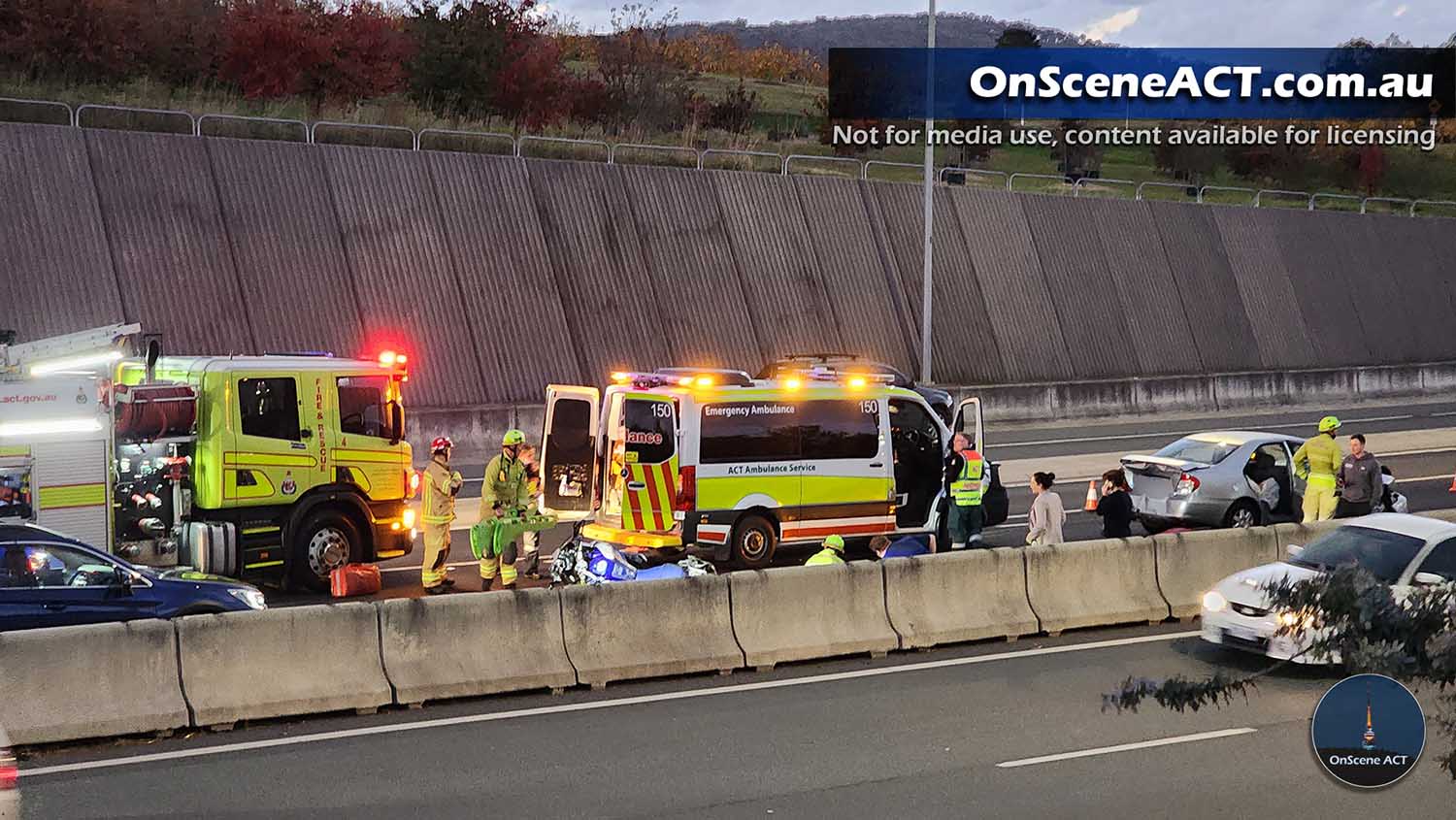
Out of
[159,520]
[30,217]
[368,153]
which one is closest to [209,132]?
[368,153]

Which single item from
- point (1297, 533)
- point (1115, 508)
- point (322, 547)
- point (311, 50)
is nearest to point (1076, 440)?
point (1115, 508)

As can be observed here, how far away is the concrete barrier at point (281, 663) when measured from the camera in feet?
40.7

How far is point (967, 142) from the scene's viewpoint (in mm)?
62594

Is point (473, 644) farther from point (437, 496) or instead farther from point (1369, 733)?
point (1369, 733)

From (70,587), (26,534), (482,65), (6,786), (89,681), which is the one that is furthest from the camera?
(482,65)

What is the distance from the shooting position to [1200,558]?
57.3ft

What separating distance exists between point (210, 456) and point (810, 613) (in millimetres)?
6617

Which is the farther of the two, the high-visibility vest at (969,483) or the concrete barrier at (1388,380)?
the concrete barrier at (1388,380)

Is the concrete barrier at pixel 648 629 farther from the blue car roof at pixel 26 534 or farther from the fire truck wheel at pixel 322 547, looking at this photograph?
the fire truck wheel at pixel 322 547

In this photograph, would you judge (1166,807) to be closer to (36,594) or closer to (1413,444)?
(36,594)

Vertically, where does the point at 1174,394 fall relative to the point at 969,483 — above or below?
above

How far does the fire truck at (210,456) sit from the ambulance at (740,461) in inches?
84.9

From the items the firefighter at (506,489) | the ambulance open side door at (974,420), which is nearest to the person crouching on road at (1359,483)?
the ambulance open side door at (974,420)

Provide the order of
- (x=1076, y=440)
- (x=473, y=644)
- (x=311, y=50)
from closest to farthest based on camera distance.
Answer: (x=473, y=644) < (x=1076, y=440) < (x=311, y=50)
